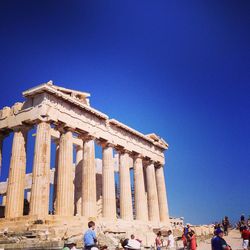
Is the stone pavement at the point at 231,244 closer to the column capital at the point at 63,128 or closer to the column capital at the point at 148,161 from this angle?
the column capital at the point at 148,161

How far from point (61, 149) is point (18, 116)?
3.94 metres

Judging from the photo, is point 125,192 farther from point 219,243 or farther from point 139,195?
point 219,243

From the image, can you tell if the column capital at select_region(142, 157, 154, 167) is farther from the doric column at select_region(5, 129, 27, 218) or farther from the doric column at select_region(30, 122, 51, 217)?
the doric column at select_region(5, 129, 27, 218)

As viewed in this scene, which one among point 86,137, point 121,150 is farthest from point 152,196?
point 86,137

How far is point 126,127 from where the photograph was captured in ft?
97.0

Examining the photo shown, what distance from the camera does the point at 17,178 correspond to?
2123 cm

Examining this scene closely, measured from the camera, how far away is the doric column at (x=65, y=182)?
21.0 m

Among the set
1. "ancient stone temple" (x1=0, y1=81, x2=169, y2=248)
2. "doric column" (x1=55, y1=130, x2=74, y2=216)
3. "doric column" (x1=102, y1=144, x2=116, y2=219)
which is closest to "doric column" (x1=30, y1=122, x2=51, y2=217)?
"ancient stone temple" (x1=0, y1=81, x2=169, y2=248)

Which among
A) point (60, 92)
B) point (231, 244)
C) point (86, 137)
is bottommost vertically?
point (231, 244)

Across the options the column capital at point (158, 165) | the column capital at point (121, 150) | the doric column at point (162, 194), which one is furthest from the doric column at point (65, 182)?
the column capital at point (158, 165)

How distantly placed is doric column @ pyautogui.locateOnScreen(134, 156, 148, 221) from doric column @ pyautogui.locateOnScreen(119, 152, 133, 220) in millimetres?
1574

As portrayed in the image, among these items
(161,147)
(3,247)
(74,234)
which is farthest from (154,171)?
(3,247)

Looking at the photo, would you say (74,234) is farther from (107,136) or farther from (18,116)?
(107,136)

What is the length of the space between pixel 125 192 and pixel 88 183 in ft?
18.1
